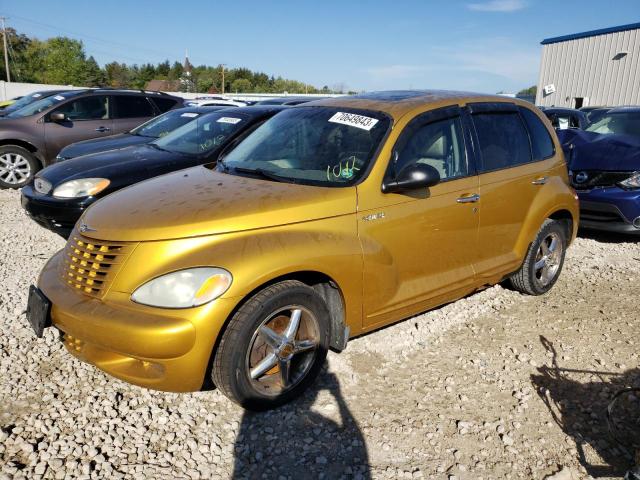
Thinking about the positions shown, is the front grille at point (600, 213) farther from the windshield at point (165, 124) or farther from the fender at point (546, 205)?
the windshield at point (165, 124)

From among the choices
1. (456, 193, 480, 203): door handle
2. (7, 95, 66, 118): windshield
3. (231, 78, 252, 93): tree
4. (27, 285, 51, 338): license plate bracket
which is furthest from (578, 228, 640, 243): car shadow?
(231, 78, 252, 93): tree

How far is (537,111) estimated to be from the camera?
468 centimetres

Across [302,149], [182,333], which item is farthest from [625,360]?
[182,333]

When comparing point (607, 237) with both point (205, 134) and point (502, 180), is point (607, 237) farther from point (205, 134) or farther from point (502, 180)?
point (205, 134)

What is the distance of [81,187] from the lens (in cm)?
510

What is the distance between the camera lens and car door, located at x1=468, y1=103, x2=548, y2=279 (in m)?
3.92

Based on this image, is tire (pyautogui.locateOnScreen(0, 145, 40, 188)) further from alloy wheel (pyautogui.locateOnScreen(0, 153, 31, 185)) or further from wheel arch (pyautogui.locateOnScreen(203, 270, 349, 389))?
wheel arch (pyautogui.locateOnScreen(203, 270, 349, 389))

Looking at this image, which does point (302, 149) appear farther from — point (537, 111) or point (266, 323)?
point (537, 111)

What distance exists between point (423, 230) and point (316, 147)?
920mm

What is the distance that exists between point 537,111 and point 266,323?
10.9 ft

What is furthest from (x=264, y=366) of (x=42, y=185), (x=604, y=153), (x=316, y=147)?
(x=604, y=153)

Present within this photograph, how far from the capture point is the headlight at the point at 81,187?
5.05 m

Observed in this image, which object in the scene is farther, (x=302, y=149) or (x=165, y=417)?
(x=302, y=149)

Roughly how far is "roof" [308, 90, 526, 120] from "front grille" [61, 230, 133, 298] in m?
1.95
